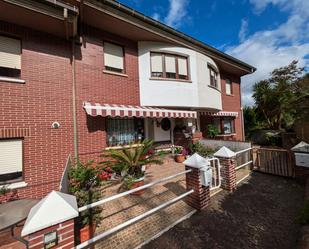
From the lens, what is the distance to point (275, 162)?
35.6 ft

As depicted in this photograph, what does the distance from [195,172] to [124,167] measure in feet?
11.2

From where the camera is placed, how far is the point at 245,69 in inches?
832

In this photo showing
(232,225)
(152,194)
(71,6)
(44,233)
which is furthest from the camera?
(71,6)

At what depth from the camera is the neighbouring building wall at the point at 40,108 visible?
27.7 feet

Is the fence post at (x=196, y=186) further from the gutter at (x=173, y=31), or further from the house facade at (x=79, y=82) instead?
the gutter at (x=173, y=31)

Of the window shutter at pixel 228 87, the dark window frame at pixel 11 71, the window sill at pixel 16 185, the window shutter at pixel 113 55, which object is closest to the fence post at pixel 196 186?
the window sill at pixel 16 185

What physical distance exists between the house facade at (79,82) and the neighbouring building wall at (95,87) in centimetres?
6

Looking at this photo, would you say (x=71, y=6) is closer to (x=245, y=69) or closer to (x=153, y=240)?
A: (x=153, y=240)

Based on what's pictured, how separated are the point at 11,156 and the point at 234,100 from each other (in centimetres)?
2395

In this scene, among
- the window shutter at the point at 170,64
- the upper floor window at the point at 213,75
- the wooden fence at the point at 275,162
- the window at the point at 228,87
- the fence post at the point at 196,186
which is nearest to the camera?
the fence post at the point at 196,186

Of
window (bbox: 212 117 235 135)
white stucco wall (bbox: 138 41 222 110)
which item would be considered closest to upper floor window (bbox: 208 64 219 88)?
white stucco wall (bbox: 138 41 222 110)

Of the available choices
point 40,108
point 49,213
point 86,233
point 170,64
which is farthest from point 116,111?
point 49,213

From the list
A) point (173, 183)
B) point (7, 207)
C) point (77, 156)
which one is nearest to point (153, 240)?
point (173, 183)

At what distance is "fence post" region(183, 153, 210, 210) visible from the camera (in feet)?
21.5
